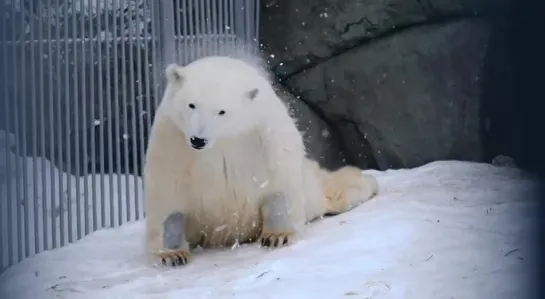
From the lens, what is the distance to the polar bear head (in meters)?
1.88

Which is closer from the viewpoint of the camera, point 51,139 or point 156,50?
point 51,139

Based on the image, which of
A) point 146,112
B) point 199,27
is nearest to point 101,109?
point 146,112

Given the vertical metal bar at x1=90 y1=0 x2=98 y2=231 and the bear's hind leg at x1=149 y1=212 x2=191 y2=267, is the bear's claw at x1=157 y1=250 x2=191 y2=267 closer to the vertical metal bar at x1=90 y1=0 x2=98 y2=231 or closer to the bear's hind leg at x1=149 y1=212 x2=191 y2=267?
the bear's hind leg at x1=149 y1=212 x2=191 y2=267

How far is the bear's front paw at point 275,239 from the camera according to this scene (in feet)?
6.39

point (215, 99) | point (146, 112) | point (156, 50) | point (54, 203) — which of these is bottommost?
point (54, 203)

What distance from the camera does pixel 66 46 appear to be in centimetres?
288

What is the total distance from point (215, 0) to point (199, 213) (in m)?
1.75

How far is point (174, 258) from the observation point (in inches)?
74.4

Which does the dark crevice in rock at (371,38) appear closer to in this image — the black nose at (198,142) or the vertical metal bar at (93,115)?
the vertical metal bar at (93,115)

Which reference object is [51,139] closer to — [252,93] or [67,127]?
[67,127]

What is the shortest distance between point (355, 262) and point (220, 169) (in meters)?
0.53

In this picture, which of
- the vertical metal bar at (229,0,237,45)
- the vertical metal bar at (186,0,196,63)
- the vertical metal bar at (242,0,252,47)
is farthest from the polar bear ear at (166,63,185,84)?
the vertical metal bar at (242,0,252,47)

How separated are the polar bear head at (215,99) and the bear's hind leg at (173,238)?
256 millimetres

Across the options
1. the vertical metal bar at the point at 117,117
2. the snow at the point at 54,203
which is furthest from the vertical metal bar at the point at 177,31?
the snow at the point at 54,203
